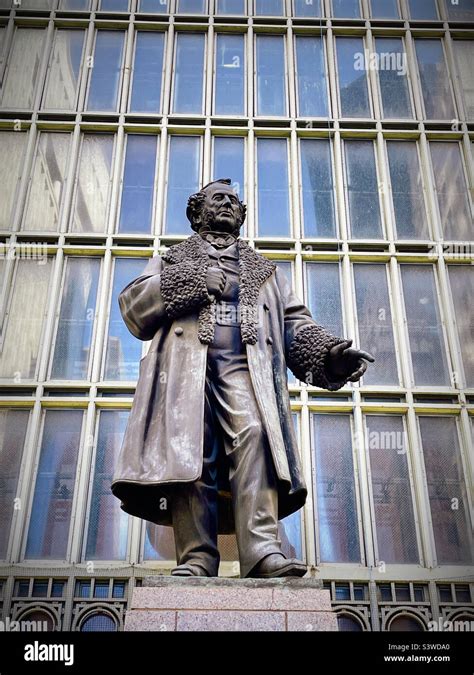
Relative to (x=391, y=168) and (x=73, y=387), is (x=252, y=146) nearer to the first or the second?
(x=391, y=168)

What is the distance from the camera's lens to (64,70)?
1081cm

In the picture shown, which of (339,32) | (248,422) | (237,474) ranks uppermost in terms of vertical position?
(339,32)

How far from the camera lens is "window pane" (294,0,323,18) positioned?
11.4m

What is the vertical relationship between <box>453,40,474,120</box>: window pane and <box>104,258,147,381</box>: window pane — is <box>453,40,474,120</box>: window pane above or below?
above

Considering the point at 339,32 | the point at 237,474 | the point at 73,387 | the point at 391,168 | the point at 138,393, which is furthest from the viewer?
the point at 339,32

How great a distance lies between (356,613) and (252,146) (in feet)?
19.7

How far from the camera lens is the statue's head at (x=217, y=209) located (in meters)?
4.70

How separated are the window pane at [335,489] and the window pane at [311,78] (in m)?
4.55

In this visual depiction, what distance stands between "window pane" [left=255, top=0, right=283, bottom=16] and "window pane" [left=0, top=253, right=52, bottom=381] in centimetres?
510

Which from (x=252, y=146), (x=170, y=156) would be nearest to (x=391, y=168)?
(x=252, y=146)

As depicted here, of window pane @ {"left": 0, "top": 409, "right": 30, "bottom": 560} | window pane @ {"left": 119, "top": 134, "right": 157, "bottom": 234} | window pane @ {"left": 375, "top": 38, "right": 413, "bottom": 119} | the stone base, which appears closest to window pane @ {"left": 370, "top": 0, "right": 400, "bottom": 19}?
window pane @ {"left": 375, "top": 38, "right": 413, "bottom": 119}

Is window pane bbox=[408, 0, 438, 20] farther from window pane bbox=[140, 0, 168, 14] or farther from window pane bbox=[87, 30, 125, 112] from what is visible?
window pane bbox=[87, 30, 125, 112]

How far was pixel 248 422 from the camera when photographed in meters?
3.83

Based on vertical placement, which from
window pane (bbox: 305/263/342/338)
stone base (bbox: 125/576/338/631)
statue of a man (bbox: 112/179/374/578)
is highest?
window pane (bbox: 305/263/342/338)
